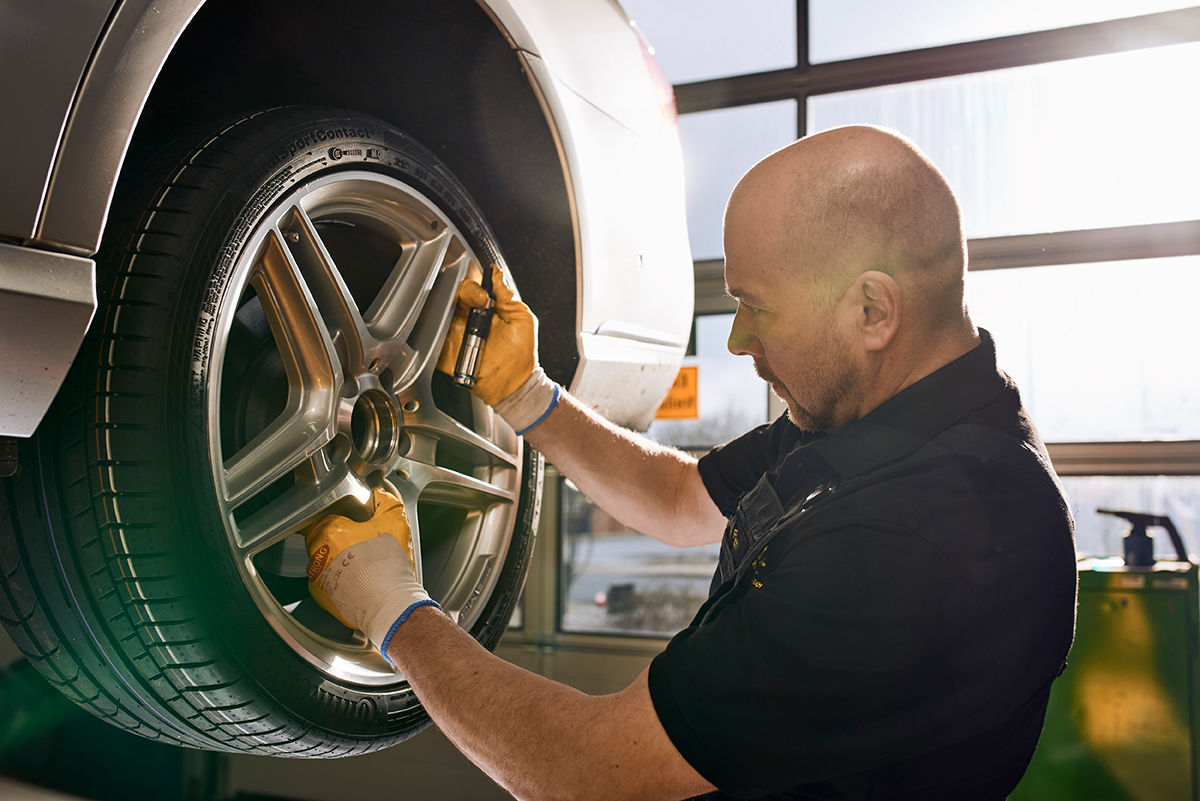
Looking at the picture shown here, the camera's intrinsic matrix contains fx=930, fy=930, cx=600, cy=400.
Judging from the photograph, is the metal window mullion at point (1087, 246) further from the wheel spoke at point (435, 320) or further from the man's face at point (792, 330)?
the wheel spoke at point (435, 320)

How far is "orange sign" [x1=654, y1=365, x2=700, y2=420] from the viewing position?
364 cm

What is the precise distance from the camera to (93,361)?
2.81 feet

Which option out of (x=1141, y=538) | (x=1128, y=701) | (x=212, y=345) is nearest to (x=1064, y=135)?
(x=1141, y=538)

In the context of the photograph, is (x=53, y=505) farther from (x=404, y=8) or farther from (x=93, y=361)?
(x=404, y=8)

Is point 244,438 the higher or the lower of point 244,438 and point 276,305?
the lower

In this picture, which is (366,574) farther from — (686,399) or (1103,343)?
(1103,343)

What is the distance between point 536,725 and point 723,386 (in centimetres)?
269

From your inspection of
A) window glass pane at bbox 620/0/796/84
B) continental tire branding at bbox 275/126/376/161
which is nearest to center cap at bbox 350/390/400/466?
continental tire branding at bbox 275/126/376/161

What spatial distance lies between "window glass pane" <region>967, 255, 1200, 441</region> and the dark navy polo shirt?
2100mm

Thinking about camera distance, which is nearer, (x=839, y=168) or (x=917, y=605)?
(x=917, y=605)

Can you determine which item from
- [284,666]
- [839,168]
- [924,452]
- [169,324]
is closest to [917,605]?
[924,452]

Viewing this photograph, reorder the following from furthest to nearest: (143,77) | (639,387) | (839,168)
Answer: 1. (639,387)
2. (839,168)
3. (143,77)

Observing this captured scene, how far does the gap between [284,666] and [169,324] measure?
1.23ft

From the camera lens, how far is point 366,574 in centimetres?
111
